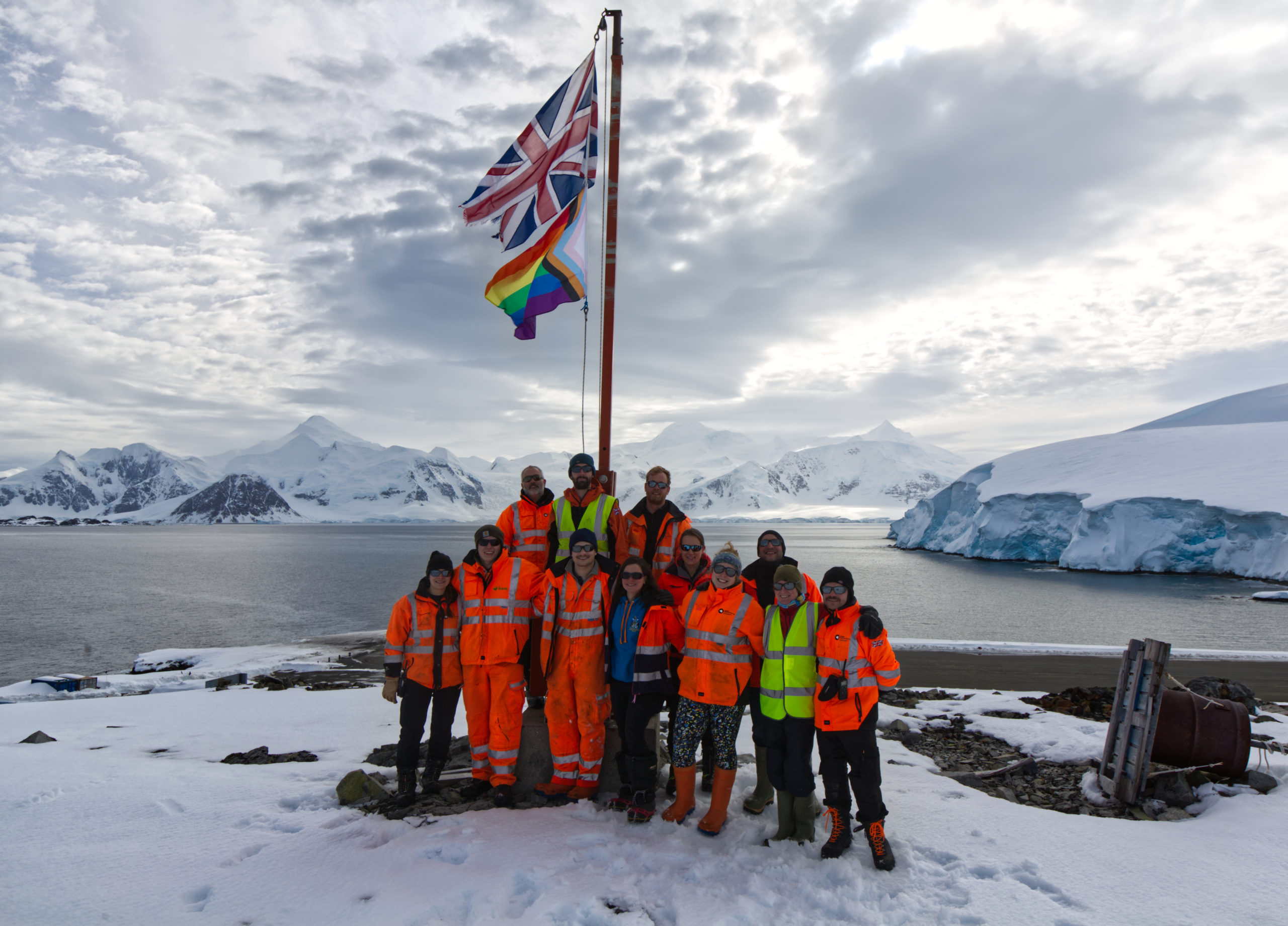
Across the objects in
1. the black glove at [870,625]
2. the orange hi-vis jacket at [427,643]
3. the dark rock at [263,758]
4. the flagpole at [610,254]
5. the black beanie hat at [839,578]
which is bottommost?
the dark rock at [263,758]

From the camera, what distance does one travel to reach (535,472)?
5.89 metres

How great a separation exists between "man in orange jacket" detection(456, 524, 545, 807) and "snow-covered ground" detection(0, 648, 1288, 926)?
1.71 ft

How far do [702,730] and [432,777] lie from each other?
7.85ft

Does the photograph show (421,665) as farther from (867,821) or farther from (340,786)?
(867,821)

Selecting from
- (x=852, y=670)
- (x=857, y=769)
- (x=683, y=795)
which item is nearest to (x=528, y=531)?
(x=683, y=795)

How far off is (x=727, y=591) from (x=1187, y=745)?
4610 mm

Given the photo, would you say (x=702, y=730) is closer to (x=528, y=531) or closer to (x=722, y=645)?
(x=722, y=645)

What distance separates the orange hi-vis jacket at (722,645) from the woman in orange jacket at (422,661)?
1940 millimetres

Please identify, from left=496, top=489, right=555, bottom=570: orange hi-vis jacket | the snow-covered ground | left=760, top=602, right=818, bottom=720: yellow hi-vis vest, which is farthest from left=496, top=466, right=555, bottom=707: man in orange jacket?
left=760, top=602, right=818, bottom=720: yellow hi-vis vest

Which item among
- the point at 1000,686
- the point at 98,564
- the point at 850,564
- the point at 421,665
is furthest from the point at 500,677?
the point at 98,564

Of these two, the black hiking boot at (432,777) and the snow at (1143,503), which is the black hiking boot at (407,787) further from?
the snow at (1143,503)

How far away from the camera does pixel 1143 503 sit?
45719mm

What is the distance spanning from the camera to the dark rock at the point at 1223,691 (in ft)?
28.3

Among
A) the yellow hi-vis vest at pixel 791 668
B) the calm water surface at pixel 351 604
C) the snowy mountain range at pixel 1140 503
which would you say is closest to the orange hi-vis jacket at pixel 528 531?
the yellow hi-vis vest at pixel 791 668
